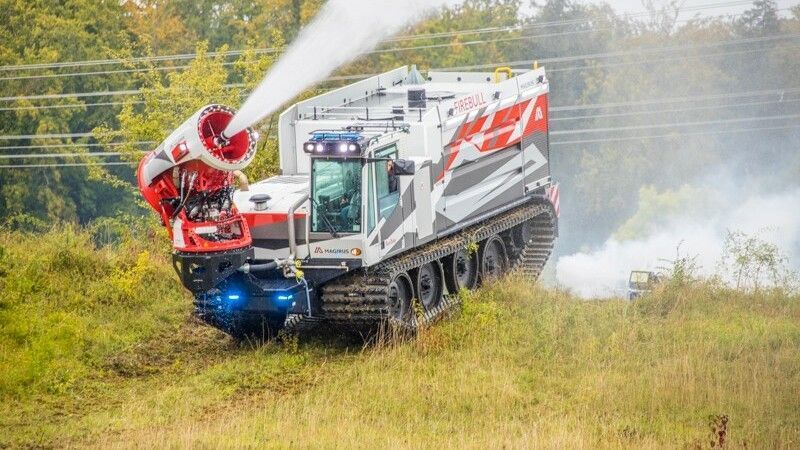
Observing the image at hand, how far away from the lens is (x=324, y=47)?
23.8 m

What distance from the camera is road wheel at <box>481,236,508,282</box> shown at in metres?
25.2

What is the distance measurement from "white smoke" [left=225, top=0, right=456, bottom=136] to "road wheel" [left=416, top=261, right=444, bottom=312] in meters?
3.24

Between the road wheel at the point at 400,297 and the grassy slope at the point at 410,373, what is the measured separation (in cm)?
52

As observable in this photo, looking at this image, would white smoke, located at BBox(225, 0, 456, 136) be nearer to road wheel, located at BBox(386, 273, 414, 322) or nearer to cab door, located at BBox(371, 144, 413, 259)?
cab door, located at BBox(371, 144, 413, 259)

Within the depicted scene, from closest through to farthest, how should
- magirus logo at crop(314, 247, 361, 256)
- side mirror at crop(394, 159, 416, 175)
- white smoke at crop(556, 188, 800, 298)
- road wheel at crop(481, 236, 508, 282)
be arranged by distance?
1. magirus logo at crop(314, 247, 361, 256)
2. side mirror at crop(394, 159, 416, 175)
3. road wheel at crop(481, 236, 508, 282)
4. white smoke at crop(556, 188, 800, 298)

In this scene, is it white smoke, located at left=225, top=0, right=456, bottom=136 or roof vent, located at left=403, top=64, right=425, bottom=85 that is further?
roof vent, located at left=403, top=64, right=425, bottom=85

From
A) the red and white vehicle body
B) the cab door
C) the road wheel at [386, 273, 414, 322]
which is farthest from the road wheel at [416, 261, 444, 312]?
the cab door

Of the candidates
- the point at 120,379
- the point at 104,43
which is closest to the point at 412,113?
the point at 120,379

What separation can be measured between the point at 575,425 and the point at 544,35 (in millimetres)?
51666

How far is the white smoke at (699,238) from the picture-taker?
55.8 metres

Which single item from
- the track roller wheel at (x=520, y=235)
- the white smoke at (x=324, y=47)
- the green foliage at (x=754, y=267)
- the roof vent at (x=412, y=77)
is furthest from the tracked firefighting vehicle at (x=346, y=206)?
the green foliage at (x=754, y=267)

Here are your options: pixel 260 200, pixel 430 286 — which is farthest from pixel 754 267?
pixel 260 200

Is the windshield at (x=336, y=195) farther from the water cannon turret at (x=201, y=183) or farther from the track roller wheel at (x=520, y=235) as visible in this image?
the track roller wheel at (x=520, y=235)

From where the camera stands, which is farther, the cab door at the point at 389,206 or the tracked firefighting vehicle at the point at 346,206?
the cab door at the point at 389,206
